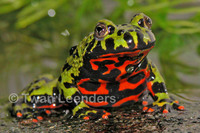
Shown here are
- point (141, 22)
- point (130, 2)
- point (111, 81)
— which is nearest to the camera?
point (141, 22)

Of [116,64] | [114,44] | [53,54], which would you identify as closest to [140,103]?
[116,64]

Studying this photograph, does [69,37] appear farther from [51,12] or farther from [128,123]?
[128,123]

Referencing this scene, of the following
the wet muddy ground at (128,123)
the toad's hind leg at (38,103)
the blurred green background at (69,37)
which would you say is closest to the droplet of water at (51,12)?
the blurred green background at (69,37)

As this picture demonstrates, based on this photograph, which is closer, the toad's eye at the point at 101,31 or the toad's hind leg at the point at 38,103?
the toad's eye at the point at 101,31

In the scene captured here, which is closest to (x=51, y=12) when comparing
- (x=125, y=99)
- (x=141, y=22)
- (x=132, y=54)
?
(x=125, y=99)

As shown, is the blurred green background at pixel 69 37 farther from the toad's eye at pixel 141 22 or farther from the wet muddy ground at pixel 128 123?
the toad's eye at pixel 141 22

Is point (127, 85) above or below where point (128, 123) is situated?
above

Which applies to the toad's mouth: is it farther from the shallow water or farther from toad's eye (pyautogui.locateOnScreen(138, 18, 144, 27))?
the shallow water
